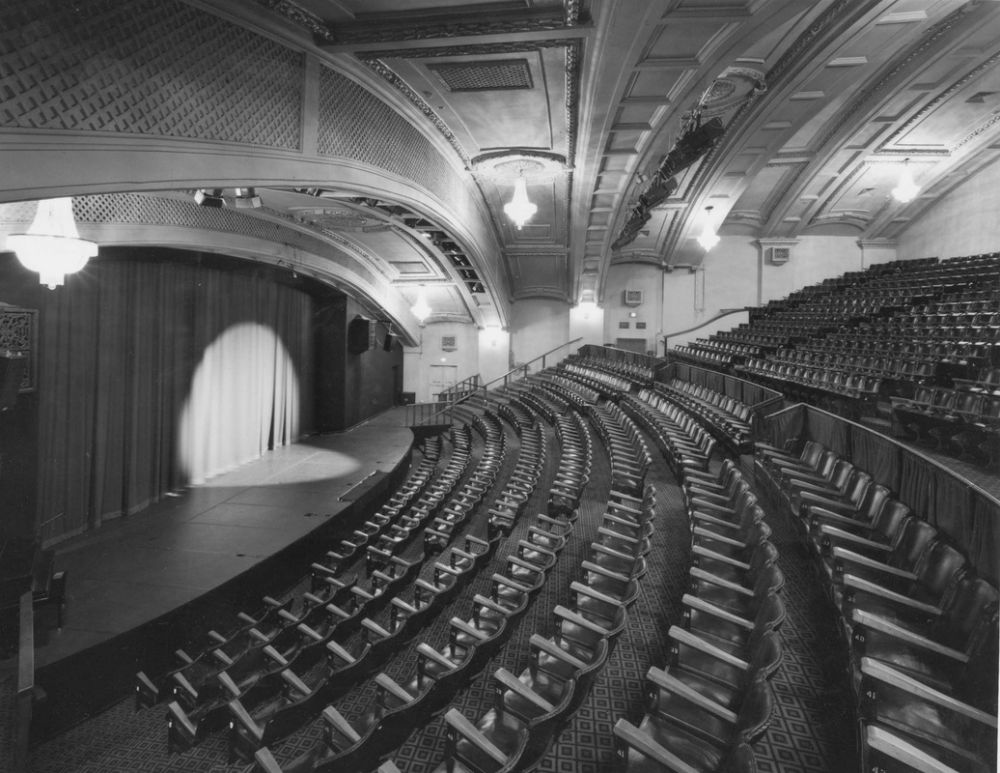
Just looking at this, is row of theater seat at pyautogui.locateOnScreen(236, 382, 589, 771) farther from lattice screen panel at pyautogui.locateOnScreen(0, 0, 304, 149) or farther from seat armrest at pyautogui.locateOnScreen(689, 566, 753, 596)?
lattice screen panel at pyautogui.locateOnScreen(0, 0, 304, 149)

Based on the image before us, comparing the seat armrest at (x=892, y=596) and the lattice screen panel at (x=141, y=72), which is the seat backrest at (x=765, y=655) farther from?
the lattice screen panel at (x=141, y=72)

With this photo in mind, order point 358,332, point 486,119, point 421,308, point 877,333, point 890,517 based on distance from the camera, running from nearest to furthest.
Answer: point 890,517 < point 486,119 < point 877,333 < point 358,332 < point 421,308

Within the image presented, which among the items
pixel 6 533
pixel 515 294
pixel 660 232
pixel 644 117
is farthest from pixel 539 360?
pixel 6 533

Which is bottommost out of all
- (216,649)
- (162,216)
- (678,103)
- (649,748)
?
(216,649)

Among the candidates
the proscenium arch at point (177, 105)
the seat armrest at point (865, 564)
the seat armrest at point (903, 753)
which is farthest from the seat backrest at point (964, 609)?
the proscenium arch at point (177, 105)

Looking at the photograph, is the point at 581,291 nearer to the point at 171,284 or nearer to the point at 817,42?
the point at 817,42

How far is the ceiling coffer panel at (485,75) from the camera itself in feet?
13.1

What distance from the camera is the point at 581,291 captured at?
10.8m

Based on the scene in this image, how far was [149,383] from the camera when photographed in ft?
18.3

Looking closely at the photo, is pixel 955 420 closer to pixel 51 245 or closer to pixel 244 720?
pixel 244 720

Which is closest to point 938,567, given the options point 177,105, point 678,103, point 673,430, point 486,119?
point 673,430

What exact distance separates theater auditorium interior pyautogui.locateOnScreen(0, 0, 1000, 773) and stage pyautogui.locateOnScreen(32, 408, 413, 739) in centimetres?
3

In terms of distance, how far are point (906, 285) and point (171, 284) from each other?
1003 cm

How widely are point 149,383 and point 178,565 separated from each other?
261cm
